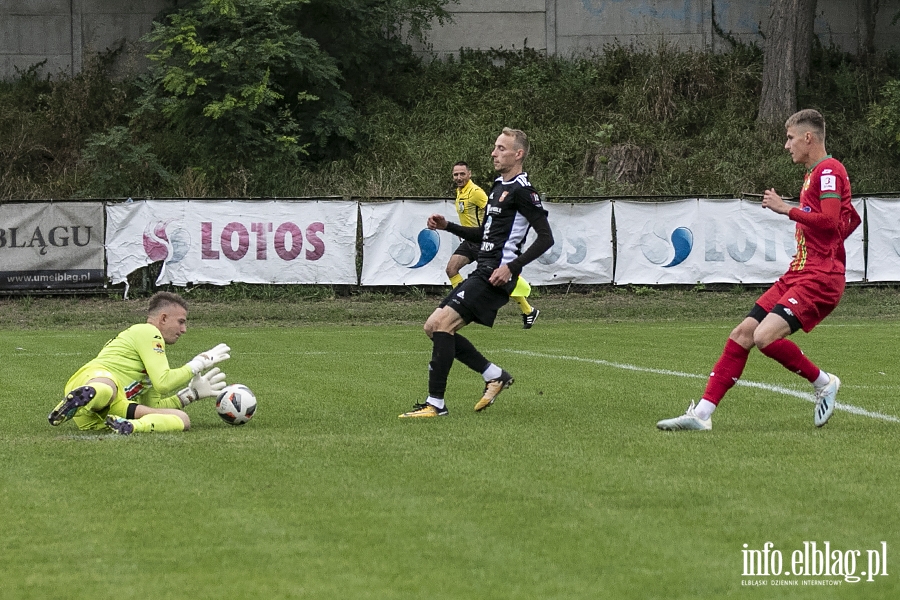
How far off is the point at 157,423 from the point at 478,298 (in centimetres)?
252

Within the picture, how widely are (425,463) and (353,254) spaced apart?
1695 centimetres

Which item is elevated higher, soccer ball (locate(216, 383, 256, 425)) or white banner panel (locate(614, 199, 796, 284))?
white banner panel (locate(614, 199, 796, 284))

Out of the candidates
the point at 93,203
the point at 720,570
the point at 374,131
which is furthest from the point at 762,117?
the point at 720,570

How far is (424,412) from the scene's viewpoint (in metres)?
9.20

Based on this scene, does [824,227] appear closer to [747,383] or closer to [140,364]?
[747,383]

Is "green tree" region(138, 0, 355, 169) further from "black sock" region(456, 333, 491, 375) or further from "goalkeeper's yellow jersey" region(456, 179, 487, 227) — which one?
"black sock" region(456, 333, 491, 375)

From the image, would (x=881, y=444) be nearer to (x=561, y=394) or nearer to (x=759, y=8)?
(x=561, y=394)

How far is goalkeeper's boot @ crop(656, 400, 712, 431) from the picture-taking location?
26.7 ft

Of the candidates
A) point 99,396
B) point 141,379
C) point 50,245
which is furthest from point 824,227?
point 50,245

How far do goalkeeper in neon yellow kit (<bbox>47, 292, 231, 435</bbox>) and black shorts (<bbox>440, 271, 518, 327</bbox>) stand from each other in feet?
6.02

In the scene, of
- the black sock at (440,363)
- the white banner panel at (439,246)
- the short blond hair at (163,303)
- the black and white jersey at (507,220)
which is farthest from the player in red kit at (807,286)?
the white banner panel at (439,246)

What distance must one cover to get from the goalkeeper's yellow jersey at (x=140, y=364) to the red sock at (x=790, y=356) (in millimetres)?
3894

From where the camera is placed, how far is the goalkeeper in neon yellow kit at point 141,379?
8.34 meters

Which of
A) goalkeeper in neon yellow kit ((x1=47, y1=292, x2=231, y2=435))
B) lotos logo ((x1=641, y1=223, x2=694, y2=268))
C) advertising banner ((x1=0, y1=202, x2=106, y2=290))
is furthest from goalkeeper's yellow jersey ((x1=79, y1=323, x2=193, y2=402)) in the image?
lotos logo ((x1=641, y1=223, x2=694, y2=268))
